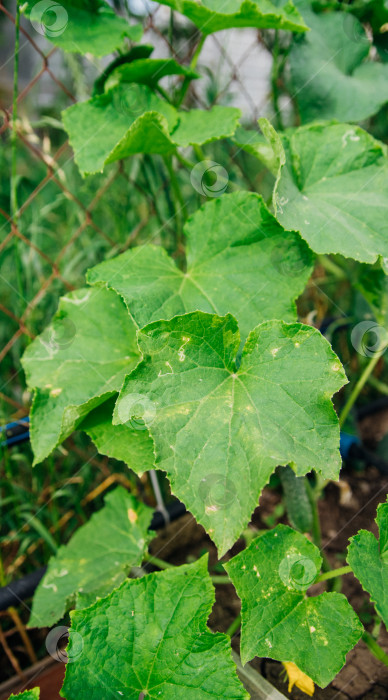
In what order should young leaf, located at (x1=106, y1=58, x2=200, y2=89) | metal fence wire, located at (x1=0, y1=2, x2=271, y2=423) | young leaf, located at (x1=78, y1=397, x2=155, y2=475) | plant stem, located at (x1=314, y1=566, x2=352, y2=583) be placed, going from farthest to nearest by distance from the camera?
metal fence wire, located at (x1=0, y1=2, x2=271, y2=423) < young leaf, located at (x1=106, y1=58, x2=200, y2=89) < young leaf, located at (x1=78, y1=397, x2=155, y2=475) < plant stem, located at (x1=314, y1=566, x2=352, y2=583)

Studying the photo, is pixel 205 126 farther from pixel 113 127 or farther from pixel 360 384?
pixel 360 384

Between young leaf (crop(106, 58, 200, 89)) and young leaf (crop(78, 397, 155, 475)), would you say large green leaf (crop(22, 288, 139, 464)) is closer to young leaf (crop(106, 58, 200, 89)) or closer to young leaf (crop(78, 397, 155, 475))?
young leaf (crop(78, 397, 155, 475))

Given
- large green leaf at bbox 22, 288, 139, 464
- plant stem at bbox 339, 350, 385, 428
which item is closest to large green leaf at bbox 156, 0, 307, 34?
large green leaf at bbox 22, 288, 139, 464

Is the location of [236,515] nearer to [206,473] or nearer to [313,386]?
[206,473]

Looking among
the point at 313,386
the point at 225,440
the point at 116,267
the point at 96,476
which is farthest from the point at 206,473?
the point at 96,476

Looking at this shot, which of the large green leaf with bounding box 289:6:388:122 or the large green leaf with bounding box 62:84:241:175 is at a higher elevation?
the large green leaf with bounding box 62:84:241:175

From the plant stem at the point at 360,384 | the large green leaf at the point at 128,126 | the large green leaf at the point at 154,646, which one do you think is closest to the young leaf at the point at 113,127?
the large green leaf at the point at 128,126

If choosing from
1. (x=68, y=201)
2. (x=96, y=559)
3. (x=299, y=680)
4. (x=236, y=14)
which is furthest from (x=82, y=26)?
(x=299, y=680)
